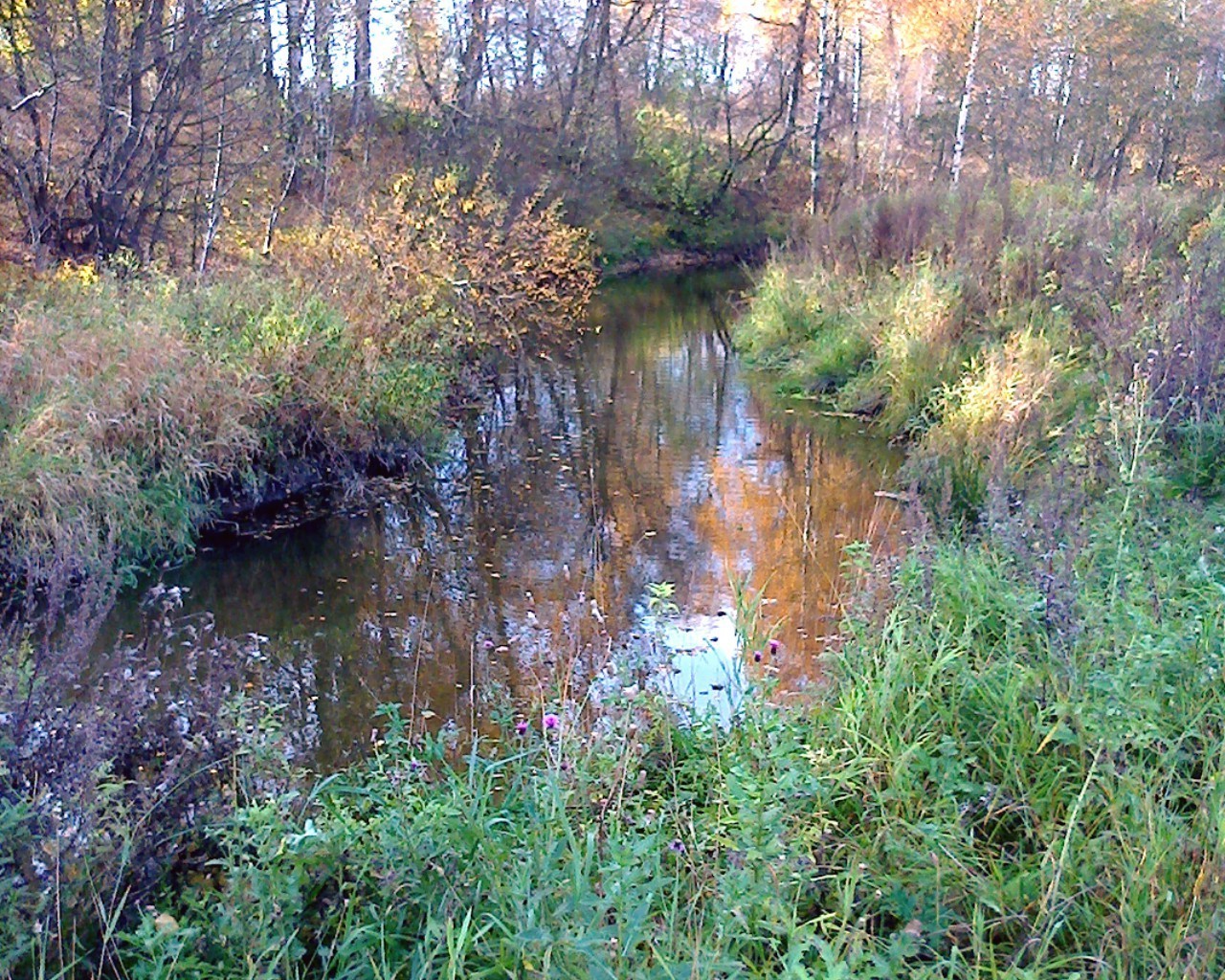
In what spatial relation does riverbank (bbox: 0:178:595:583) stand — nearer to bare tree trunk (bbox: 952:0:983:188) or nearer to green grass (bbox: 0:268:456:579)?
green grass (bbox: 0:268:456:579)

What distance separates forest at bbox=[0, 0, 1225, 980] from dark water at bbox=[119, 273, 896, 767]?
0.14 ft

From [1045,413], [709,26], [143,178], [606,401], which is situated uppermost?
[709,26]

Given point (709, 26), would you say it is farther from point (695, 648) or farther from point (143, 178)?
point (695, 648)

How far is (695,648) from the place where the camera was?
5391mm

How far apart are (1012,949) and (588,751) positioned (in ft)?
4.18

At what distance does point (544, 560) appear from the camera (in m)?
6.91

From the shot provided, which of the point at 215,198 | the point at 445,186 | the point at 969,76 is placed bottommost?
the point at 215,198

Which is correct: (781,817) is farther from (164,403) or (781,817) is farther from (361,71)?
(361,71)

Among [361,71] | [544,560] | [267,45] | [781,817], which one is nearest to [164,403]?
[544,560]

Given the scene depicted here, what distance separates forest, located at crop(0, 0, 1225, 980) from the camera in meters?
2.58

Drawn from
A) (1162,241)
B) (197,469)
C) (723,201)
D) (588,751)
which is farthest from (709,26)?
(588,751)

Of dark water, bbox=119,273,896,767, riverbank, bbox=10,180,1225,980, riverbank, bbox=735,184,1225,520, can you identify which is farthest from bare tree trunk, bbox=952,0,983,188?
riverbank, bbox=10,180,1225,980

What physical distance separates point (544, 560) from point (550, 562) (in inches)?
2.2

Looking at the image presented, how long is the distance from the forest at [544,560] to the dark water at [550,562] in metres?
0.04
